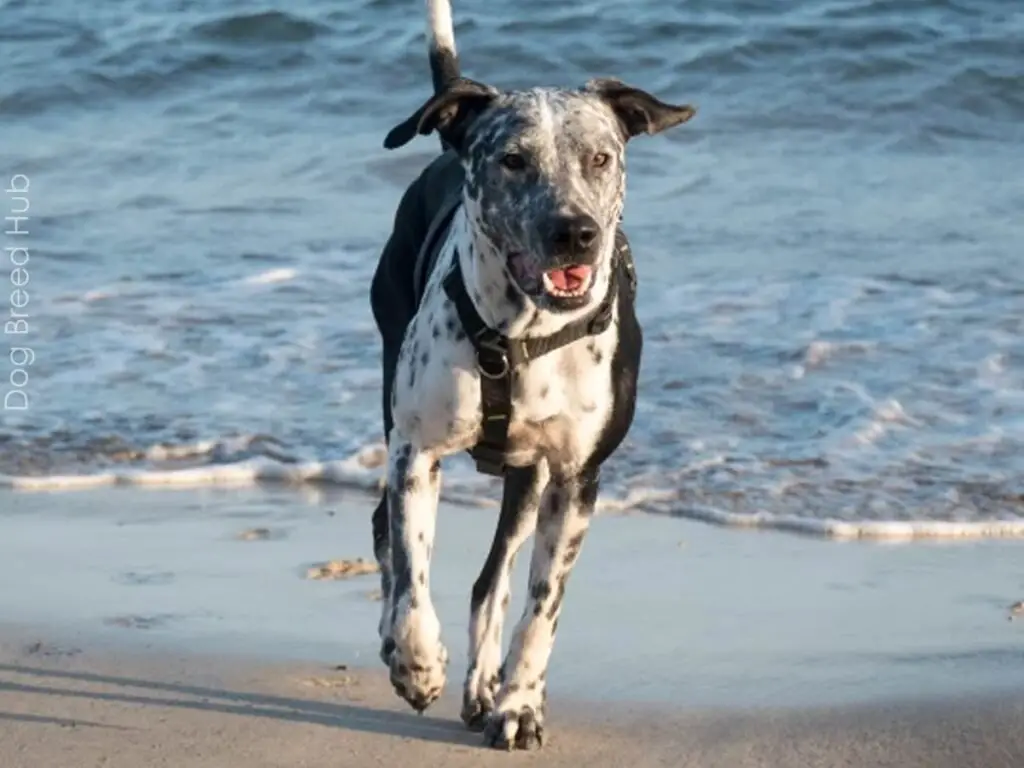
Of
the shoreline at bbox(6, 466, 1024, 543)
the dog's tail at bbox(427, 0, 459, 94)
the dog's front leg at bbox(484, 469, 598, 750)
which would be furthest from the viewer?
the shoreline at bbox(6, 466, 1024, 543)

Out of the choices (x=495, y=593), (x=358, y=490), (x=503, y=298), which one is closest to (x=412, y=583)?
(x=495, y=593)

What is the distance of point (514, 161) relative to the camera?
477 cm

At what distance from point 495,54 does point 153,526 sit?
8.75 metres

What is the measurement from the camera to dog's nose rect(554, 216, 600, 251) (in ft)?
15.0

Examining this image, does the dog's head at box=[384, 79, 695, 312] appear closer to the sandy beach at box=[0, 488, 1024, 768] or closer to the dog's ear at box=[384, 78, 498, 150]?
the dog's ear at box=[384, 78, 498, 150]

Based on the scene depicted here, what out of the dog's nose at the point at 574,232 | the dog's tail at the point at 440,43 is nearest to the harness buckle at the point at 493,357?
the dog's nose at the point at 574,232

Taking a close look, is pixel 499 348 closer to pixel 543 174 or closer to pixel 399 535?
pixel 543 174

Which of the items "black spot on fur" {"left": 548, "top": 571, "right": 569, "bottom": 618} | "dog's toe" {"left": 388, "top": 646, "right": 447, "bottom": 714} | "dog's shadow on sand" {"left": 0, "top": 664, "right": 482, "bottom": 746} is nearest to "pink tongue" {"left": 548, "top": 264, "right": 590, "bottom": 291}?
"black spot on fur" {"left": 548, "top": 571, "right": 569, "bottom": 618}

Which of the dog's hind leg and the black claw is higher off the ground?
the dog's hind leg

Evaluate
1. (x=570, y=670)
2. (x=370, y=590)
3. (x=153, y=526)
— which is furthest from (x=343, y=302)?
(x=570, y=670)

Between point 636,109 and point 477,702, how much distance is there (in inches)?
54.6

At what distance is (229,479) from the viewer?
741 cm

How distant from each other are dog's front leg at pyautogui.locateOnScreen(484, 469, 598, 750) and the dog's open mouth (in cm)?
51

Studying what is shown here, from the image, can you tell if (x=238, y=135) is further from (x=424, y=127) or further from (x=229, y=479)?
(x=424, y=127)
